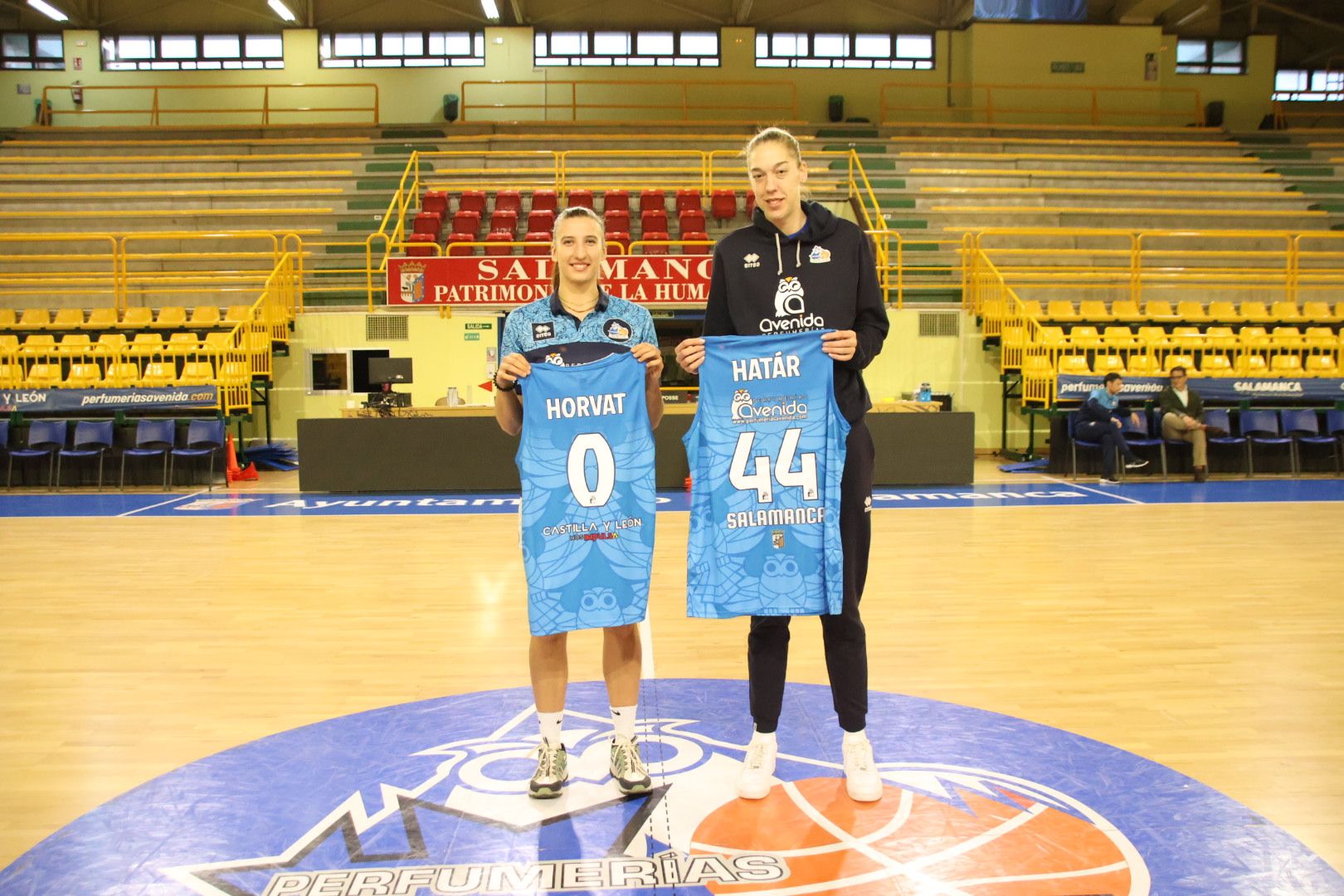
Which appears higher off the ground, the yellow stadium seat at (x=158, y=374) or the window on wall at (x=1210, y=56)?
the window on wall at (x=1210, y=56)

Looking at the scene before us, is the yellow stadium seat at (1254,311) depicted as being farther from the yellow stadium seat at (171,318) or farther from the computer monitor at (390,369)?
the yellow stadium seat at (171,318)

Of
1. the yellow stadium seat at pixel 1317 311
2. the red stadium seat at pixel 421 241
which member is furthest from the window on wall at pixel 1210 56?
the red stadium seat at pixel 421 241

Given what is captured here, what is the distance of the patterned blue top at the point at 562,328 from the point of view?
2.94 m

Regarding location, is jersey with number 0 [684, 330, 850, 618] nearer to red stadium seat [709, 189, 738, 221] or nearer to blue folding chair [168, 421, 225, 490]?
blue folding chair [168, 421, 225, 490]

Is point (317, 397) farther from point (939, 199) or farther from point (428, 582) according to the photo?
point (939, 199)

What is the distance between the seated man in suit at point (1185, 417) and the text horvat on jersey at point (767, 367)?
1011 cm

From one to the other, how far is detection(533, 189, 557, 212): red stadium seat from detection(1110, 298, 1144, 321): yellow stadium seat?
347 inches

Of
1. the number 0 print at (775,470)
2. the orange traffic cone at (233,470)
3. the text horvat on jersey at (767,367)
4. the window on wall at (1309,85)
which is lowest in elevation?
the orange traffic cone at (233,470)

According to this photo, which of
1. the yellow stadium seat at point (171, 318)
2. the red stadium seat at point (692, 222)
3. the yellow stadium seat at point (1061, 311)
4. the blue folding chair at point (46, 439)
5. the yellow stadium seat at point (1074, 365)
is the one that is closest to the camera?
the blue folding chair at point (46, 439)

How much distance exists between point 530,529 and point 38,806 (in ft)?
5.34

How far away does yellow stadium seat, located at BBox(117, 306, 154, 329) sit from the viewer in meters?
13.0

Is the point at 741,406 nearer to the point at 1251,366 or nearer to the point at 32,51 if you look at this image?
the point at 1251,366

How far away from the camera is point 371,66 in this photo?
Result: 21.6 meters

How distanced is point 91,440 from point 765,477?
1076 cm
